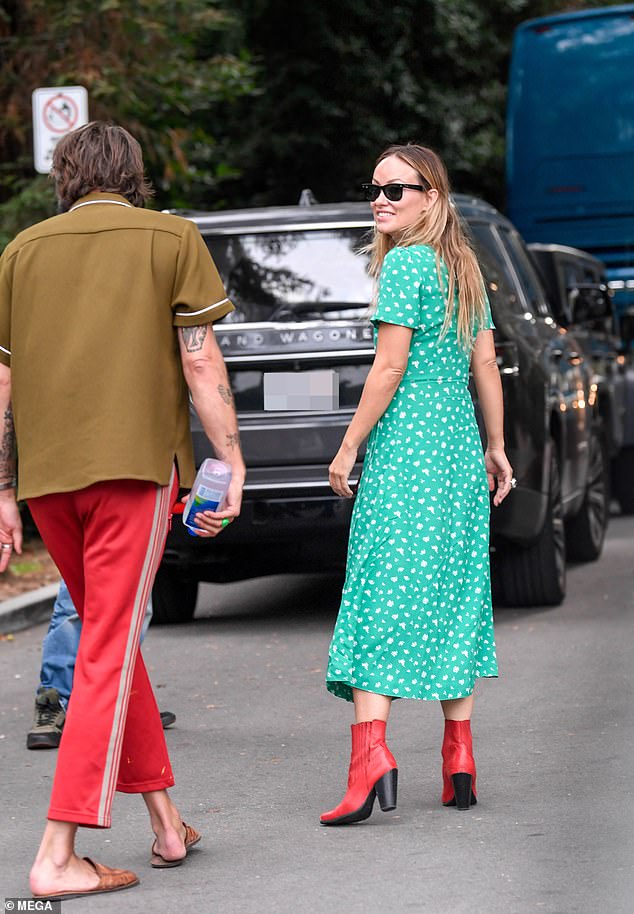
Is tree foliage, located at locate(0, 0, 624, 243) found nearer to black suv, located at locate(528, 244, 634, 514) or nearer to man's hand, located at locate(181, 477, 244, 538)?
black suv, located at locate(528, 244, 634, 514)

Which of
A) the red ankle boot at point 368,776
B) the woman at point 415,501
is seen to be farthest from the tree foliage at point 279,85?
the red ankle boot at point 368,776

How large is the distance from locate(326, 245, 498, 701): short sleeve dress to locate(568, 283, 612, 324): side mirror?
18.9 ft

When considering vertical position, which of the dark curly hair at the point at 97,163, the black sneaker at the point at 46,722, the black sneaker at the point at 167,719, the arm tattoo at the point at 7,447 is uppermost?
the dark curly hair at the point at 97,163

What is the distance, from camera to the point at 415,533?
4.82 metres

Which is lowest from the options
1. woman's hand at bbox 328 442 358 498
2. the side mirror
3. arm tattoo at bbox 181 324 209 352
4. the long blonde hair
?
woman's hand at bbox 328 442 358 498

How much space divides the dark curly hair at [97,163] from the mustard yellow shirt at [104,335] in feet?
0.22

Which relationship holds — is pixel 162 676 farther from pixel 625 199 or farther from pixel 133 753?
pixel 625 199

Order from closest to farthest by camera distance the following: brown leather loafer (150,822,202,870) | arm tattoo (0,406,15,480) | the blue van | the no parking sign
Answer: arm tattoo (0,406,15,480) < brown leather loafer (150,822,202,870) < the no parking sign < the blue van

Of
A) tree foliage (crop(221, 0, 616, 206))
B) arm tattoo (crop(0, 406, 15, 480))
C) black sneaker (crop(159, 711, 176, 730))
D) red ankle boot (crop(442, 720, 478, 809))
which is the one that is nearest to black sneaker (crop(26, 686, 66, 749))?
black sneaker (crop(159, 711, 176, 730))

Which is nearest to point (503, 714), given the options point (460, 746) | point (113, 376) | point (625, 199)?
point (460, 746)

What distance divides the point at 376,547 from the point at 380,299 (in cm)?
66

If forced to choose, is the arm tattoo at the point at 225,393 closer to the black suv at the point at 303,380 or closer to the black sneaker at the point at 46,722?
the black sneaker at the point at 46,722

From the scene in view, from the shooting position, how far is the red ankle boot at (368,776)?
472cm

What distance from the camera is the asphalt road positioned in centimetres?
416
